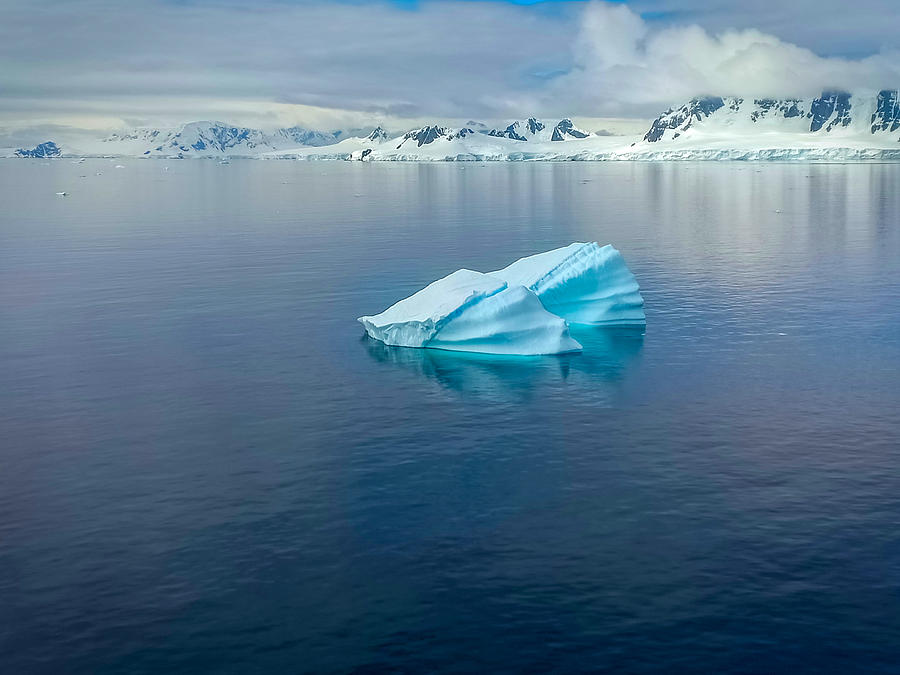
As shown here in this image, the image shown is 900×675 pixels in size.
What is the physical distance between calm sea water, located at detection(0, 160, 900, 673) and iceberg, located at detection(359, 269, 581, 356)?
1.23 metres

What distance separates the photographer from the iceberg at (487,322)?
39.0 m

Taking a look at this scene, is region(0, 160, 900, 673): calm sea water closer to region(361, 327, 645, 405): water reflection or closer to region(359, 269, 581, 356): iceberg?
region(361, 327, 645, 405): water reflection

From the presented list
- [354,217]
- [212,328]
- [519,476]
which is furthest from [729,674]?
[354,217]

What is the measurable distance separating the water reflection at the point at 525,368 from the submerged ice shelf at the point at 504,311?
54cm

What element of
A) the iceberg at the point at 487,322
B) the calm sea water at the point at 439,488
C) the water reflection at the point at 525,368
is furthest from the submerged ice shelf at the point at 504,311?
the calm sea water at the point at 439,488

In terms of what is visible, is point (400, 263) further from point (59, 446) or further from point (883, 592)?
point (883, 592)

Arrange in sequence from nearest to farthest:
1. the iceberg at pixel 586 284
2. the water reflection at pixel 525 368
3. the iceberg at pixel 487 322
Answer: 1. the water reflection at pixel 525 368
2. the iceberg at pixel 487 322
3. the iceberg at pixel 586 284

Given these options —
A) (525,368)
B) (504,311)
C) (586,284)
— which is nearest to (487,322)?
(504,311)

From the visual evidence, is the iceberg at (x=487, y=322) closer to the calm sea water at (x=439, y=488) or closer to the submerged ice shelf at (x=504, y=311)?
the submerged ice shelf at (x=504, y=311)

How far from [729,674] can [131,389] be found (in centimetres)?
2482

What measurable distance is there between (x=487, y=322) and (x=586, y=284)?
842 centimetres

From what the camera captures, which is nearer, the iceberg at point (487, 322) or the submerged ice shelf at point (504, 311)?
the iceberg at point (487, 322)

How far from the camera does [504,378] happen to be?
1420 inches

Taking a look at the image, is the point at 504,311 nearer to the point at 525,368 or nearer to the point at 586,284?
the point at 525,368
